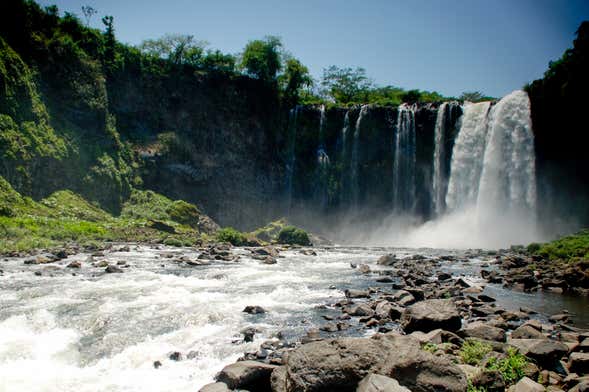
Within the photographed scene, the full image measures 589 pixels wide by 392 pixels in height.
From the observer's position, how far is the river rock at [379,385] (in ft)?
14.8

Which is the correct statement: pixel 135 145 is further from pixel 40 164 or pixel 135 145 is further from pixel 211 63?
pixel 211 63

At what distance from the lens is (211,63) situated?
172 ft

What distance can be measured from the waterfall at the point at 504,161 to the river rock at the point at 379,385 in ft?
123

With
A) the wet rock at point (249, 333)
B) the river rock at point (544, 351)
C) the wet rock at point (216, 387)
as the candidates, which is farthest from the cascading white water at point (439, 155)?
the wet rock at point (216, 387)

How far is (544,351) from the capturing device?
266 inches

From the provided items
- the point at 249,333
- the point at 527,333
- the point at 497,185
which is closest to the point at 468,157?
the point at 497,185

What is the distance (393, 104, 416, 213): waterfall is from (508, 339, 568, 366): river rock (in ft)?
128

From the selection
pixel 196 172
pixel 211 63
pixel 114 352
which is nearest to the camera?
pixel 114 352

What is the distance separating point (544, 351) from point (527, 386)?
5.51 feet

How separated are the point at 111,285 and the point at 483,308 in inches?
465

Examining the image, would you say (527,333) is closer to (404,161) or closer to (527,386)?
(527,386)

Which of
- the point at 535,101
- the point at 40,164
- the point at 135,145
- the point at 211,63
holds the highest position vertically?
the point at 211,63

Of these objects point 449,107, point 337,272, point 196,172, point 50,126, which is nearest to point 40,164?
point 50,126

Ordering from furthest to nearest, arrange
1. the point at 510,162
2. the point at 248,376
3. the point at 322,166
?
the point at 322,166 < the point at 510,162 < the point at 248,376
